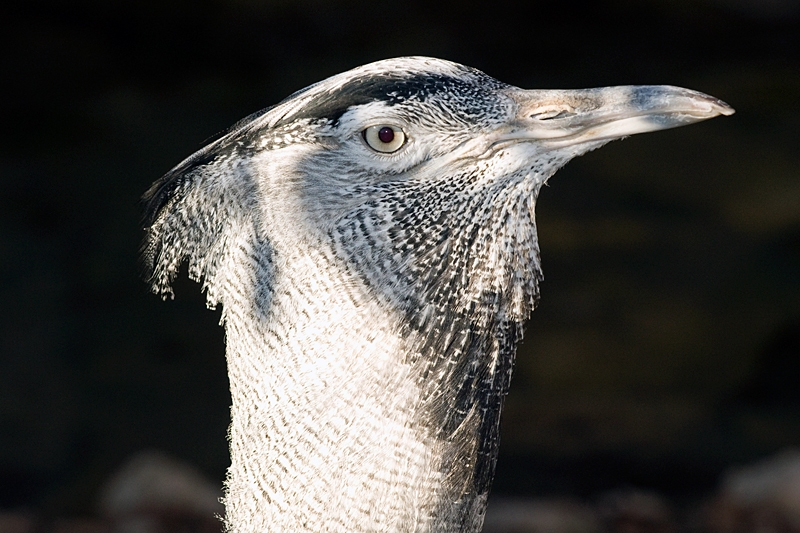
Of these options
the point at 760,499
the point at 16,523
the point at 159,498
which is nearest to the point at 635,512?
the point at 760,499

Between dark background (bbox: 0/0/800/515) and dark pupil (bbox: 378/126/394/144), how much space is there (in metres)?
2.21

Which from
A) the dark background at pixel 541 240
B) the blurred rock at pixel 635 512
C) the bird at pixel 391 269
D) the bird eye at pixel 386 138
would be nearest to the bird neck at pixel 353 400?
the bird at pixel 391 269

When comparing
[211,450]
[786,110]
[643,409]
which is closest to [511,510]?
[643,409]

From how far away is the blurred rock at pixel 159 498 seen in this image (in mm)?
3734

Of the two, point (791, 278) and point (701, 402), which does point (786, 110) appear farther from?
point (701, 402)

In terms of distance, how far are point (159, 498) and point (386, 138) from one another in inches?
111

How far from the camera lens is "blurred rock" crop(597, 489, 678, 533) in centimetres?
379

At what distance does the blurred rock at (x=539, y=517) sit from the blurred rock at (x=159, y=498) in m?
1.23

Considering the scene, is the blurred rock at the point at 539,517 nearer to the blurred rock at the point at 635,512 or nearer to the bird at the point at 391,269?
the blurred rock at the point at 635,512

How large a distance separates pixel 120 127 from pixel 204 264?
232 cm

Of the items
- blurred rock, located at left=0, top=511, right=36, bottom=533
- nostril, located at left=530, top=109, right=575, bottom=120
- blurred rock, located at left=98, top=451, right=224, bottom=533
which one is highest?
nostril, located at left=530, top=109, right=575, bottom=120

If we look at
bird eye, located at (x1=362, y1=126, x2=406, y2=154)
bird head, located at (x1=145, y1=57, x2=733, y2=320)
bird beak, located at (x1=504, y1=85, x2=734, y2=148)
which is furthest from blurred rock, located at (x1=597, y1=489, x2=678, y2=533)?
bird eye, located at (x1=362, y1=126, x2=406, y2=154)

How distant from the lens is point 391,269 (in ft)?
4.71

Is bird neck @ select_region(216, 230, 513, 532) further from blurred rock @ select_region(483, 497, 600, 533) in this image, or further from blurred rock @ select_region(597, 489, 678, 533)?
blurred rock @ select_region(597, 489, 678, 533)
